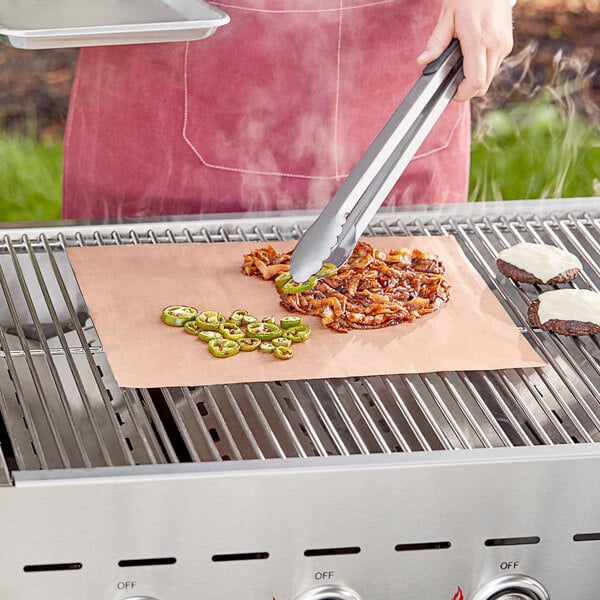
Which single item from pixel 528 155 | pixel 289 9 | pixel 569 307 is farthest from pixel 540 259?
pixel 528 155

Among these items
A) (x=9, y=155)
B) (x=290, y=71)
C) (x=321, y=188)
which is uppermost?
(x=290, y=71)

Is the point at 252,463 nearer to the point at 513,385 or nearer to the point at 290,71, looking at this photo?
the point at 513,385

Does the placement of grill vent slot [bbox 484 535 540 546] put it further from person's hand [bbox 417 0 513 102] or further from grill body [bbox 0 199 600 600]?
person's hand [bbox 417 0 513 102]

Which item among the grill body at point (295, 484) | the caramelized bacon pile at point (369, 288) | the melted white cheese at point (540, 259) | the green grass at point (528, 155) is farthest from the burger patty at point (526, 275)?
the green grass at point (528, 155)

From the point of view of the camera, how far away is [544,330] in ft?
5.71

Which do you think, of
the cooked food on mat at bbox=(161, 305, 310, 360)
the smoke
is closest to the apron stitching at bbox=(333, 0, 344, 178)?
the cooked food on mat at bbox=(161, 305, 310, 360)

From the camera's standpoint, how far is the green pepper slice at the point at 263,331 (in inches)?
65.4

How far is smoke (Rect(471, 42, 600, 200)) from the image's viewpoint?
193 inches

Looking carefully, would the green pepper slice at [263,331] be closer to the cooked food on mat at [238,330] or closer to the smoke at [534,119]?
the cooked food on mat at [238,330]

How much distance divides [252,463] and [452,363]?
46cm

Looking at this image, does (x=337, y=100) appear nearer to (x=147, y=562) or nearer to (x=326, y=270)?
(x=326, y=270)

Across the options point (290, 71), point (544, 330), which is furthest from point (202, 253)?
point (544, 330)

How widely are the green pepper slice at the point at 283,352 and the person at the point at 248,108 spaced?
653 millimetres

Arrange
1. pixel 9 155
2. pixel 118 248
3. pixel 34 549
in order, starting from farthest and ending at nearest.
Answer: pixel 9 155
pixel 118 248
pixel 34 549
